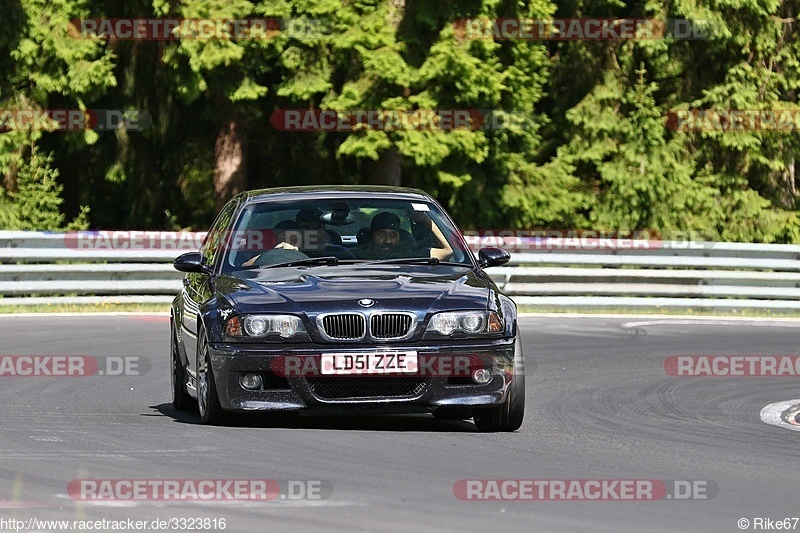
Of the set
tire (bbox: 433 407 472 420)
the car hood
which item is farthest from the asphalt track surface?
the car hood

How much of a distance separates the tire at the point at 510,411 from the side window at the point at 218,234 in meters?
2.21

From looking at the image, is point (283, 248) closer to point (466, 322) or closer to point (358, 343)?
point (358, 343)

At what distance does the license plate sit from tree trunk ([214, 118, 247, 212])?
2102 cm

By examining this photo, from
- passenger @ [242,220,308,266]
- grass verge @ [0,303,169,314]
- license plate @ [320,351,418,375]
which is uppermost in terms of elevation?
passenger @ [242,220,308,266]


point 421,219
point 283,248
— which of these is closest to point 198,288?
point 283,248

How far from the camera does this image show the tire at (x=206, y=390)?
33.8ft

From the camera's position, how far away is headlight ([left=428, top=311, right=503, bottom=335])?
33.0 feet

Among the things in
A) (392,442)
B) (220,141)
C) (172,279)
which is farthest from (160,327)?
(220,141)

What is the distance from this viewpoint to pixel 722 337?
1880cm

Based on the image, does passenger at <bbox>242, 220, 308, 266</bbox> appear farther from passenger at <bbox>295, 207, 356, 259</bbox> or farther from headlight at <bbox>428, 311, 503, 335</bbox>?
headlight at <bbox>428, 311, 503, 335</bbox>

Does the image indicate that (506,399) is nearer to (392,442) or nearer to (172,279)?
(392,442)

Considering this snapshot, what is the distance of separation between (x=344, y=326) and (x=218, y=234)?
2245mm

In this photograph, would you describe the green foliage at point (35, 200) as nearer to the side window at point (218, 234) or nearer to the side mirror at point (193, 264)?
the side window at point (218, 234)

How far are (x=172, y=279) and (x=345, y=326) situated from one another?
11985 mm
